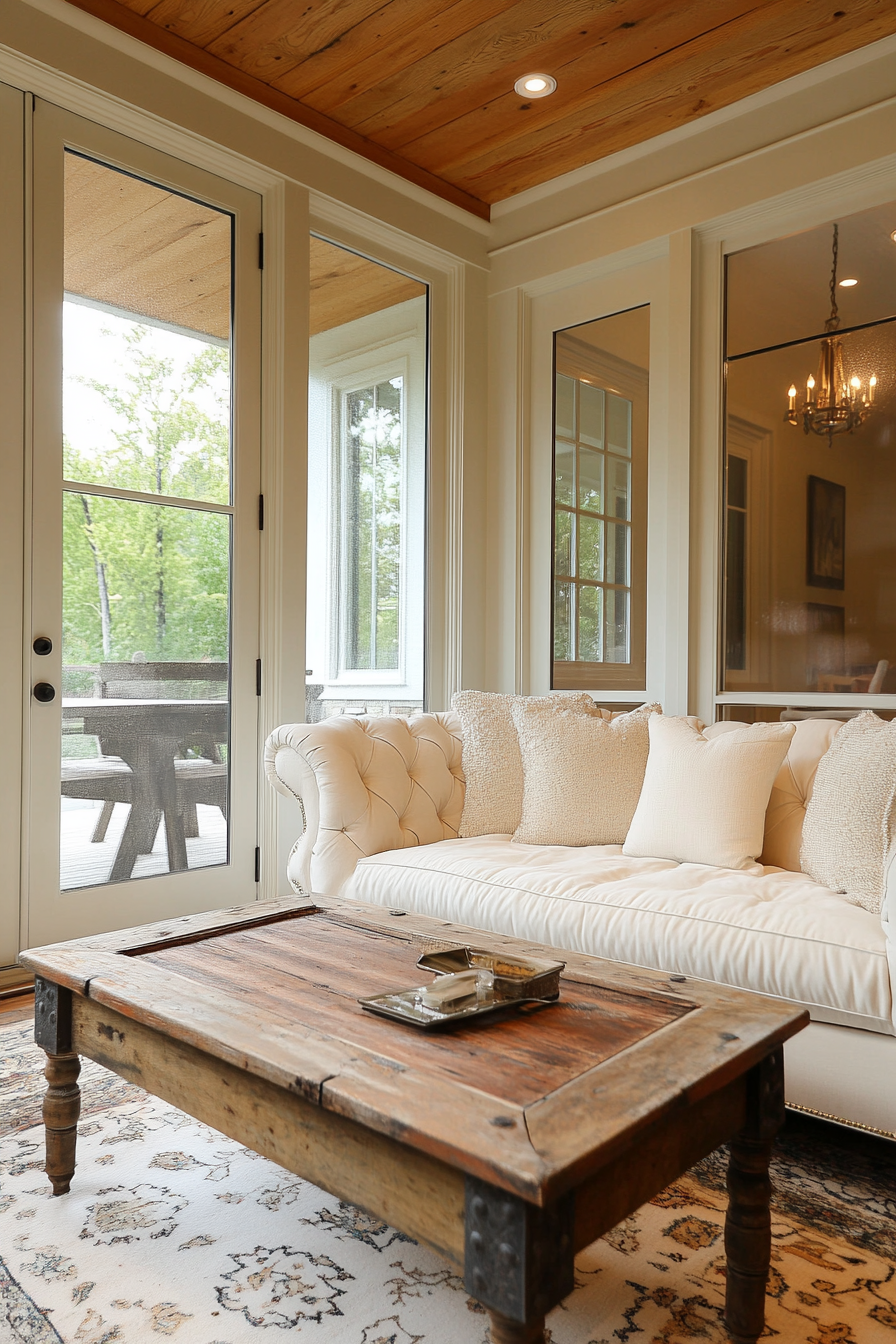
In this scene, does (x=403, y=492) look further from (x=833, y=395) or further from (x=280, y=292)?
(x=833, y=395)

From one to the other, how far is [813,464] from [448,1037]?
2.51 metres

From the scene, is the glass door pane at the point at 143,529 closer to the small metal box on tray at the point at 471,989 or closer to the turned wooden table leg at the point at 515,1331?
the small metal box on tray at the point at 471,989

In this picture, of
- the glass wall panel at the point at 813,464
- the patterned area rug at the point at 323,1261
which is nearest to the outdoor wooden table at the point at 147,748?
the patterned area rug at the point at 323,1261

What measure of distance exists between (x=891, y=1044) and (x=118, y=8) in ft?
11.2

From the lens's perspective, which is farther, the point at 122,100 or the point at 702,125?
the point at 702,125

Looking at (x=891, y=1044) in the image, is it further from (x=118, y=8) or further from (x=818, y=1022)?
(x=118, y=8)

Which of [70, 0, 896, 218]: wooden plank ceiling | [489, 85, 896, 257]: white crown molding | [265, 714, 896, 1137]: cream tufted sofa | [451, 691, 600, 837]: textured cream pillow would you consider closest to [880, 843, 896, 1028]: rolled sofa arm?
[265, 714, 896, 1137]: cream tufted sofa

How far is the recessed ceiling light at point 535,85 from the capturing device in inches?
123

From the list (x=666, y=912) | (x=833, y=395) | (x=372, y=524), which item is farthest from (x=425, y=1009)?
(x=372, y=524)

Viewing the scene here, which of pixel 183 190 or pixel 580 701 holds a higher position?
pixel 183 190

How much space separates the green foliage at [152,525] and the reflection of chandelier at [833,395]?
1.99 meters

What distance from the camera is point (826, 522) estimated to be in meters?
3.03

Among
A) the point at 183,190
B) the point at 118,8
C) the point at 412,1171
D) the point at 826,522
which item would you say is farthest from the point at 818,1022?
the point at 118,8

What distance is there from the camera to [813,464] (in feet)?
10.0
